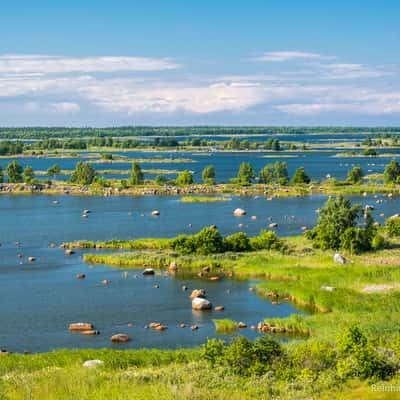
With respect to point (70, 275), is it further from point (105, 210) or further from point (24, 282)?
point (105, 210)

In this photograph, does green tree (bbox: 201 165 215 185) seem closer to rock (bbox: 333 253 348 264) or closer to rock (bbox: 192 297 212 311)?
rock (bbox: 333 253 348 264)

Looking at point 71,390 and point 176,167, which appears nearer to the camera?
point 71,390

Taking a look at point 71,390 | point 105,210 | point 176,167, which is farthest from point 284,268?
point 176,167

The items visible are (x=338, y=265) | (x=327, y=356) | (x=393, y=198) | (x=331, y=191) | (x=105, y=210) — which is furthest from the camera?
(x=331, y=191)

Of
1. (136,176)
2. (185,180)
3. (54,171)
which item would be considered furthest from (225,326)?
(54,171)

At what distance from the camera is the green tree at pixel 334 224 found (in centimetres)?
6112

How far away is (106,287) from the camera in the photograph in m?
53.1

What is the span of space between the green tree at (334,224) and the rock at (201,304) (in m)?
17.6

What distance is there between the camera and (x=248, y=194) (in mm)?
118438

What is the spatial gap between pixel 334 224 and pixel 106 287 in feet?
70.5

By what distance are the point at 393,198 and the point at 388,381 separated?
86690 mm

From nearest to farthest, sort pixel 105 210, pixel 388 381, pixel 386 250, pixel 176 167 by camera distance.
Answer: pixel 388 381 < pixel 386 250 < pixel 105 210 < pixel 176 167

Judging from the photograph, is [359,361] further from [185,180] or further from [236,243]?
[185,180]

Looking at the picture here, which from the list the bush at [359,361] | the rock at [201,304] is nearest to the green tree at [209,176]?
the rock at [201,304]
